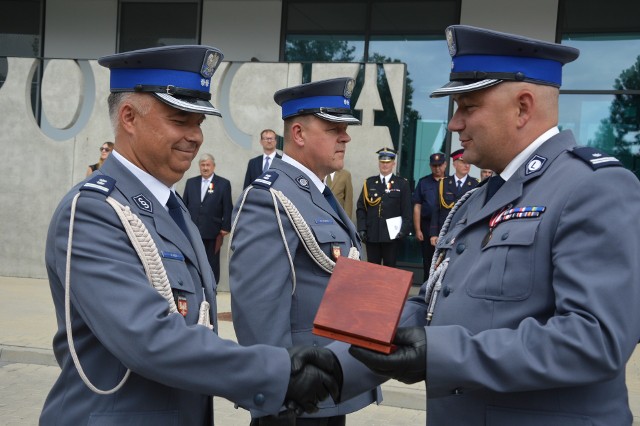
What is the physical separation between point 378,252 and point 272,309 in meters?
6.76

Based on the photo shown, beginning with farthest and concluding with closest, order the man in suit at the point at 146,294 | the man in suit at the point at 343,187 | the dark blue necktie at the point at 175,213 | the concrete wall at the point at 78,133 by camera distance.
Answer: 1. the concrete wall at the point at 78,133
2. the man in suit at the point at 343,187
3. the dark blue necktie at the point at 175,213
4. the man in suit at the point at 146,294

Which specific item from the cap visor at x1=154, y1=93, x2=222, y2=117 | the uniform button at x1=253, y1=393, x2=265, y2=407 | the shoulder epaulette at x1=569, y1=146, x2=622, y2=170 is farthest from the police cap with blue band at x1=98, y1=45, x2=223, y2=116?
the shoulder epaulette at x1=569, y1=146, x2=622, y2=170

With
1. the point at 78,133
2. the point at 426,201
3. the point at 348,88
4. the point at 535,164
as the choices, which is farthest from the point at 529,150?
the point at 78,133

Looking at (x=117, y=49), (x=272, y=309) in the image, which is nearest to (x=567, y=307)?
(x=272, y=309)

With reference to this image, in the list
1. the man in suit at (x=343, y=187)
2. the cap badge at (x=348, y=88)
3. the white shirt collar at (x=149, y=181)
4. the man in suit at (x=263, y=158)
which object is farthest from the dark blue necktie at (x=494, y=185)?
the man in suit at (x=263, y=158)

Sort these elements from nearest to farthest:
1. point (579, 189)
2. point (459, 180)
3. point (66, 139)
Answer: point (579, 189) → point (459, 180) → point (66, 139)

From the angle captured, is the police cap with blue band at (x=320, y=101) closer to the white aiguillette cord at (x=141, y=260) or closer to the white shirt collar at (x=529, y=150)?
the white shirt collar at (x=529, y=150)

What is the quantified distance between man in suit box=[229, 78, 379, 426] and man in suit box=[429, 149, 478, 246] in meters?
6.01

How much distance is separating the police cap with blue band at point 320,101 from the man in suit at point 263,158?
6081 mm

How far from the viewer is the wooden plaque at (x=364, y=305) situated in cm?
181

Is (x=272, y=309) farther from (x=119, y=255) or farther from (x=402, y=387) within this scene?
(x=402, y=387)

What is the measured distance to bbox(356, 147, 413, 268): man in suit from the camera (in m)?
9.59

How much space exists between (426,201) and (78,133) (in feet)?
18.0

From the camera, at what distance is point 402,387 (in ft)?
19.2
